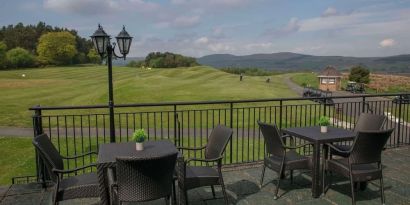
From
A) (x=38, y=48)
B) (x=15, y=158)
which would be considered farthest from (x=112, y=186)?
(x=38, y=48)

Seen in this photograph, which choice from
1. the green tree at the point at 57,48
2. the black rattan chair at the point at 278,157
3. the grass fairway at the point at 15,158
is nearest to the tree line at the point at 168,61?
the green tree at the point at 57,48

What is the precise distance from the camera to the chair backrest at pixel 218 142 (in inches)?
156

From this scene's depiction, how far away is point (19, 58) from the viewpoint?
6838cm

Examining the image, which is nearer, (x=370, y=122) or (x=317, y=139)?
(x=317, y=139)

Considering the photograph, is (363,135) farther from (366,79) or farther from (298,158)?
(366,79)

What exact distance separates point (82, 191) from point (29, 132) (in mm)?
12568

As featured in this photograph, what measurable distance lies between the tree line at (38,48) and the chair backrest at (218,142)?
72.2m

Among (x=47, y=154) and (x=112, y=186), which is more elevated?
(x=47, y=154)

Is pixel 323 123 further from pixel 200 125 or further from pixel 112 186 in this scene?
pixel 112 186

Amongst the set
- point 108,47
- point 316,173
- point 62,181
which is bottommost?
point 316,173

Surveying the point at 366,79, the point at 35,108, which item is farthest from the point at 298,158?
the point at 366,79

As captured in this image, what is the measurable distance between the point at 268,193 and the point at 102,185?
7.46ft

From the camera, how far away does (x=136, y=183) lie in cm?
304

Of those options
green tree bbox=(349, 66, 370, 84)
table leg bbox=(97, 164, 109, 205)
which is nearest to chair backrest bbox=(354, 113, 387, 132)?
table leg bbox=(97, 164, 109, 205)
